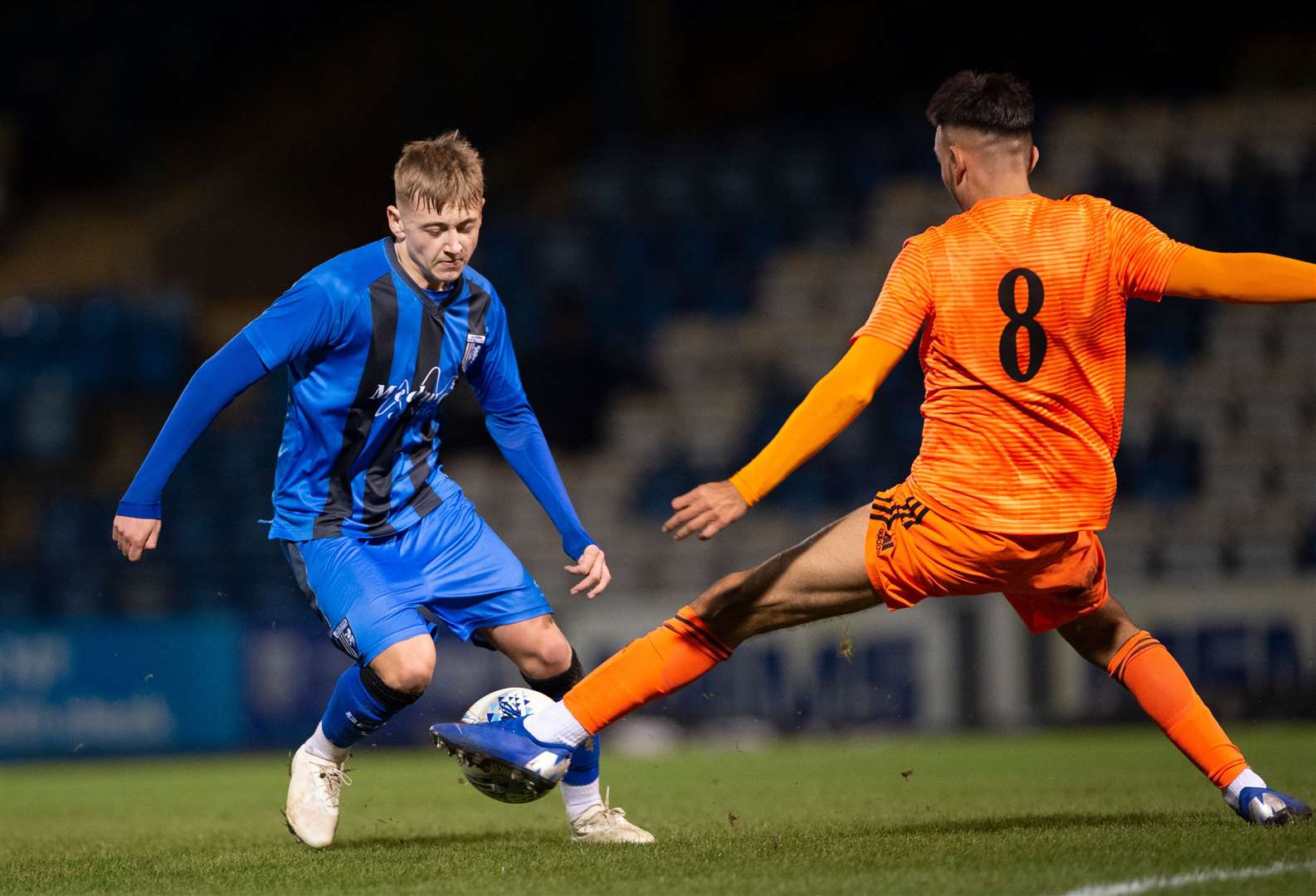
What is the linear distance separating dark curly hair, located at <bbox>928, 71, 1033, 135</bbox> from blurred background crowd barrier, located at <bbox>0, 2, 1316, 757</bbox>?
3.94 metres

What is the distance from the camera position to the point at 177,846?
5.48m

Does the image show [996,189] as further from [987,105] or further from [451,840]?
[451,840]

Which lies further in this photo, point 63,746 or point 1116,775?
point 63,746

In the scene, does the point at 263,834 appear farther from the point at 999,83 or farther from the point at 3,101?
the point at 3,101

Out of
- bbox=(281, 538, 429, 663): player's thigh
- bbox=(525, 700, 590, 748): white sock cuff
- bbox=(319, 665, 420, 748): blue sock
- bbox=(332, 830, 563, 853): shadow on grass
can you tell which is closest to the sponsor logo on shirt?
bbox=(281, 538, 429, 663): player's thigh

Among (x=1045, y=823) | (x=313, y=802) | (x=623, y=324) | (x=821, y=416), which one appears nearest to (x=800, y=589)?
(x=821, y=416)

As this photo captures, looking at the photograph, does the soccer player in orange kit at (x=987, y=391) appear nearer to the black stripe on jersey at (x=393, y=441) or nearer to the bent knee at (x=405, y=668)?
the bent knee at (x=405, y=668)

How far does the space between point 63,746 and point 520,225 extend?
7.46 meters

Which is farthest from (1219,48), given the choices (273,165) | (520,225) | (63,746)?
(63,746)

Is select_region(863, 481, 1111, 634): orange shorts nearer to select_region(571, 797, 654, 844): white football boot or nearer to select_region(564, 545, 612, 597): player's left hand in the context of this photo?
select_region(564, 545, 612, 597): player's left hand

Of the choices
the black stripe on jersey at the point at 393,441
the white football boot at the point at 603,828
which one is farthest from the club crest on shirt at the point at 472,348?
the white football boot at the point at 603,828

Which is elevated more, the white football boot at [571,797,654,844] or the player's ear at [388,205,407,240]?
the player's ear at [388,205,407,240]

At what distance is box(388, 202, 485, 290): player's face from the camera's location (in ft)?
15.5

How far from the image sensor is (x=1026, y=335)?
4.38 metres
